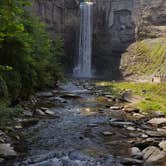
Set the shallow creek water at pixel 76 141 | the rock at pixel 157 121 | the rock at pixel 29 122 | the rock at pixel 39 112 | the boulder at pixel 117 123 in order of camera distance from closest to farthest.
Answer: the shallow creek water at pixel 76 141, the rock at pixel 29 122, the boulder at pixel 117 123, the rock at pixel 157 121, the rock at pixel 39 112

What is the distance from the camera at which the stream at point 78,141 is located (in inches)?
322

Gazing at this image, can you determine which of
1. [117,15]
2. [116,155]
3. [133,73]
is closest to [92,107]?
[116,155]

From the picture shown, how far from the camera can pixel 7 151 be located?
8.48 meters

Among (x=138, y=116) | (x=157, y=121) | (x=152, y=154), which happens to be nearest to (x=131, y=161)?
(x=152, y=154)

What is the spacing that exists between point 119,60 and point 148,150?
37.5 metres

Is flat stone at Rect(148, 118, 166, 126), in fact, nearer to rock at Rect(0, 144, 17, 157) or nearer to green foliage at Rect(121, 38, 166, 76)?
rock at Rect(0, 144, 17, 157)

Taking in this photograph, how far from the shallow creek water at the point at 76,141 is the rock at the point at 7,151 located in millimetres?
407

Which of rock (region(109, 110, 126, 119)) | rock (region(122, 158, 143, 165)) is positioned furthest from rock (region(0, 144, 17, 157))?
rock (region(109, 110, 126, 119))

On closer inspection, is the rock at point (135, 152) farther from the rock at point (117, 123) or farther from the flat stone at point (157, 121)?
the flat stone at point (157, 121)

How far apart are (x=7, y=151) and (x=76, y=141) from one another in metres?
2.42

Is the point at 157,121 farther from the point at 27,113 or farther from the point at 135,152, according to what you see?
the point at 27,113

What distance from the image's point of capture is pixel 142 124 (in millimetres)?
12977

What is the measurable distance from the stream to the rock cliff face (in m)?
31.6

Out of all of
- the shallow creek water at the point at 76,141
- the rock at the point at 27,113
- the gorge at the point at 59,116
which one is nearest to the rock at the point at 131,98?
the gorge at the point at 59,116
